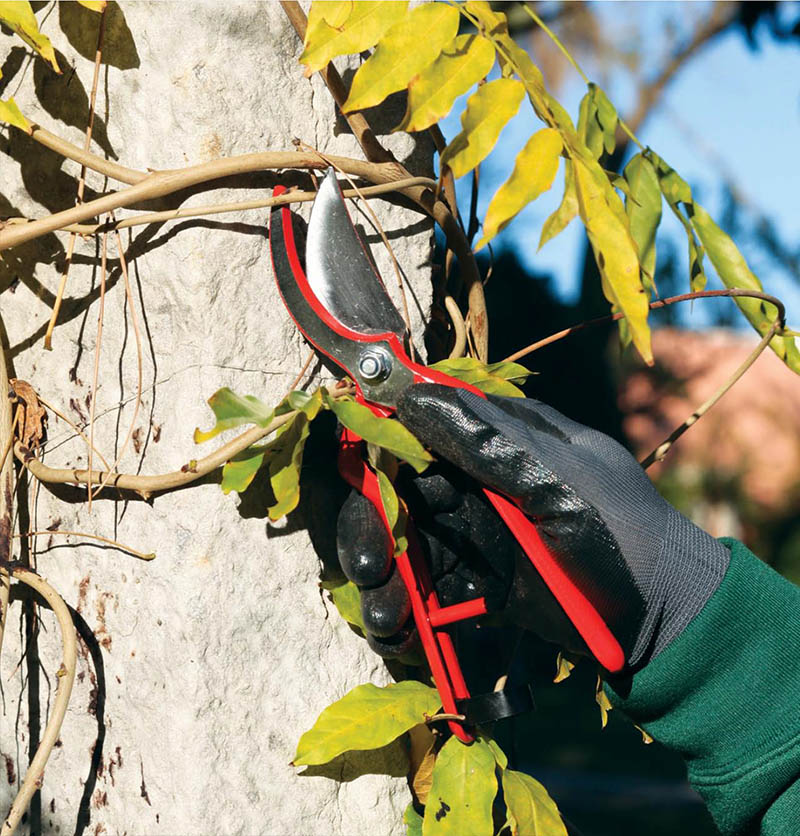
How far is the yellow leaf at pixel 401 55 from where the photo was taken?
0.82 m

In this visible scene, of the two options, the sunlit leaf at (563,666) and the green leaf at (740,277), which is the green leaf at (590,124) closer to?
the green leaf at (740,277)

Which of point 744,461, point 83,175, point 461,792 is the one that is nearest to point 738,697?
point 461,792

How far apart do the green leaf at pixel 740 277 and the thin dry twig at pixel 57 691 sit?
0.86 metres

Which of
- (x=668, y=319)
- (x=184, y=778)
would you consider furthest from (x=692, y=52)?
(x=184, y=778)

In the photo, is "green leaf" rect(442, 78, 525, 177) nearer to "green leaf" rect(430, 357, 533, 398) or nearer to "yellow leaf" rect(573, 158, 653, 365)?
"yellow leaf" rect(573, 158, 653, 365)

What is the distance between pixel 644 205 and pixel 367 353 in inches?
20.2

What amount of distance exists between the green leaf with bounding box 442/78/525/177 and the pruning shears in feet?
0.41

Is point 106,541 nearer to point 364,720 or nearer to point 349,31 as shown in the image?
point 364,720

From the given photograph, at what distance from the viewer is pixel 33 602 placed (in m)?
1.00

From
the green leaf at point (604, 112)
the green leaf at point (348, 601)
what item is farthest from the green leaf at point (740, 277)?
the green leaf at point (348, 601)

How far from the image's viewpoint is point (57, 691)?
96 centimetres

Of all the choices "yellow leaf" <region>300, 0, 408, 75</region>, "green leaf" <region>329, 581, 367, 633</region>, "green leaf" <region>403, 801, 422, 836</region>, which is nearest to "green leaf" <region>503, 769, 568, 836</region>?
"green leaf" <region>403, 801, 422, 836</region>

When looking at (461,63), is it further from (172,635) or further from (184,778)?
(184,778)

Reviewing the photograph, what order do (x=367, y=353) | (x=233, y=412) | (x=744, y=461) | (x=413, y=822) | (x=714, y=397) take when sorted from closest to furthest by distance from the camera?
(x=233, y=412)
(x=367, y=353)
(x=413, y=822)
(x=714, y=397)
(x=744, y=461)
